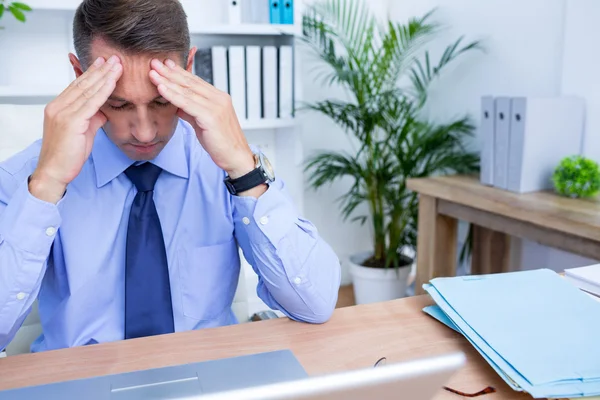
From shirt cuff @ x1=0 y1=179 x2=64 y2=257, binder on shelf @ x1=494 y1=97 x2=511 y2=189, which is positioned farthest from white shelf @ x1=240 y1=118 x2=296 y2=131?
shirt cuff @ x1=0 y1=179 x2=64 y2=257

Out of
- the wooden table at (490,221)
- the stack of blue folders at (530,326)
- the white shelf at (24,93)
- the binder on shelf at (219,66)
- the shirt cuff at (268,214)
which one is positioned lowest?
the wooden table at (490,221)

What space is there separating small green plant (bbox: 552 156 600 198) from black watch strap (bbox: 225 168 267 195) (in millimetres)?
1334

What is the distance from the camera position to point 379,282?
2.88 metres

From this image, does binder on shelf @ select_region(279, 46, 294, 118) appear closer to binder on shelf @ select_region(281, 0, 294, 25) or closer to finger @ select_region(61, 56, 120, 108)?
binder on shelf @ select_region(281, 0, 294, 25)

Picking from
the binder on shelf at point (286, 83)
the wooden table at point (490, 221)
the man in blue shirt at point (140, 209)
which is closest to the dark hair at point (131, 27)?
the man in blue shirt at point (140, 209)

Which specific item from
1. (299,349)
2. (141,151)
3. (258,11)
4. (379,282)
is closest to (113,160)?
(141,151)

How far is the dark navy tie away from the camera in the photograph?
1099 mm

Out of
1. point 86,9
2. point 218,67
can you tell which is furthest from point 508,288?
point 218,67

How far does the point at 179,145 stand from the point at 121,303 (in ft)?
1.15

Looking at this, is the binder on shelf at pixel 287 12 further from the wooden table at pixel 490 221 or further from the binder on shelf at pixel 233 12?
the wooden table at pixel 490 221

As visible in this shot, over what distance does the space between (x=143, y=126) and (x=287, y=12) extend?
65.7 inches

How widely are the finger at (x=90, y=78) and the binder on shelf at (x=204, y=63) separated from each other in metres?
1.48

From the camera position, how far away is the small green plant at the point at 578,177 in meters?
1.94

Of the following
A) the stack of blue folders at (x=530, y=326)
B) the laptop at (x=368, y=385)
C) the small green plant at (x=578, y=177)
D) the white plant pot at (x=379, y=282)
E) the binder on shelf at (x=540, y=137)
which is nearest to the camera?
the laptop at (x=368, y=385)
